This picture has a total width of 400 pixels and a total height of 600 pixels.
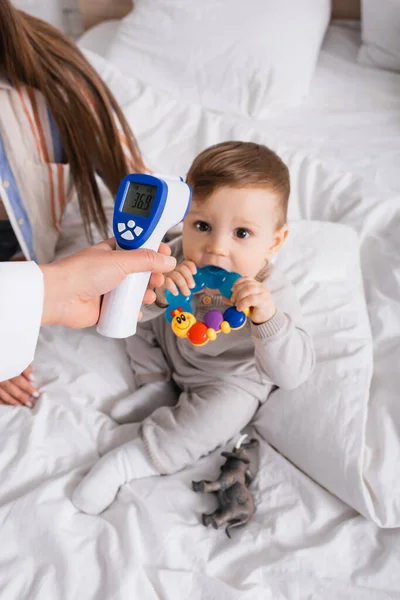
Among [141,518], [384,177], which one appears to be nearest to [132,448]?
[141,518]

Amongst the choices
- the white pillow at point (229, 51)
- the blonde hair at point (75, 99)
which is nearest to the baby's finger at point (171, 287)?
the blonde hair at point (75, 99)

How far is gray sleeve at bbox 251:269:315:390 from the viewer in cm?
80

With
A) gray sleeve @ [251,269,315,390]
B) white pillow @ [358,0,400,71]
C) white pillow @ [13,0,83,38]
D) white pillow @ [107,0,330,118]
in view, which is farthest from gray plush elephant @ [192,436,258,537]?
white pillow @ [13,0,83,38]

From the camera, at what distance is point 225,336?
3.09ft

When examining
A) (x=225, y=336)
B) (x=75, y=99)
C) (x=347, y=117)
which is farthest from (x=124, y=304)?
(x=347, y=117)

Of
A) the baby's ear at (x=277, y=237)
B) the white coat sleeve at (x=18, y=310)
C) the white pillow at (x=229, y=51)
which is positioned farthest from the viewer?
the white pillow at (x=229, y=51)

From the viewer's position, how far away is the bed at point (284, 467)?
706mm

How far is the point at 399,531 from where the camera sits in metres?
0.75

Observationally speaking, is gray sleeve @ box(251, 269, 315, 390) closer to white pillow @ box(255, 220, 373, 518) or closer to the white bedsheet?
white pillow @ box(255, 220, 373, 518)

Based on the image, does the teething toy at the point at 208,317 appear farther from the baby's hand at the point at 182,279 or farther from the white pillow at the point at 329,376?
the white pillow at the point at 329,376

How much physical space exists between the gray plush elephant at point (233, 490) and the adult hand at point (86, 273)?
36 centimetres

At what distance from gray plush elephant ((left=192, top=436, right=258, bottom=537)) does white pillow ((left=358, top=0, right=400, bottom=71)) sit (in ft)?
4.45

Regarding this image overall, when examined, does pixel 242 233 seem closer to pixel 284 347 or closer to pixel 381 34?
pixel 284 347

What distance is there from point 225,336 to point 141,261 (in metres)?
0.32
